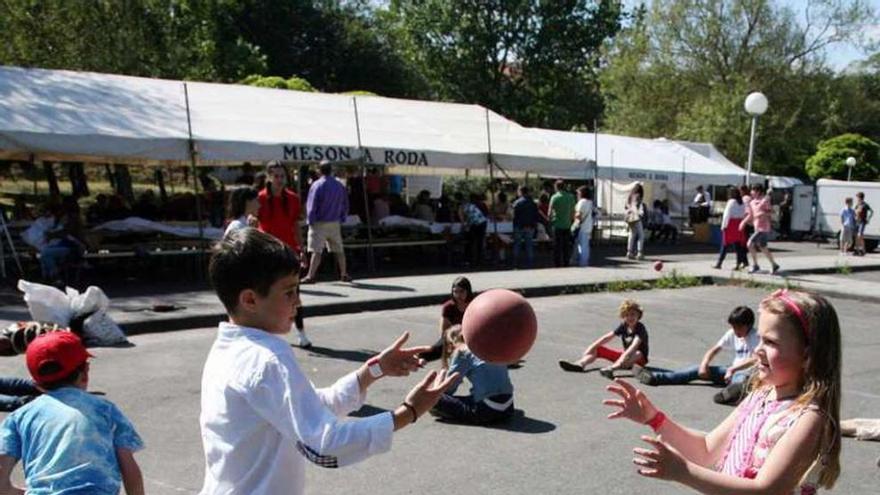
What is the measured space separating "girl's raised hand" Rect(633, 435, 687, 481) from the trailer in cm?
2844

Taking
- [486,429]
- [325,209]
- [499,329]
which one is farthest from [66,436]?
[325,209]

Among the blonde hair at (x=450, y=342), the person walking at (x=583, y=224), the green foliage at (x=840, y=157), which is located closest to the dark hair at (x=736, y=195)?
the person walking at (x=583, y=224)

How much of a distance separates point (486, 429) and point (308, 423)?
15.0ft

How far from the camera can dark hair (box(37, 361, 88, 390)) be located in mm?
3359

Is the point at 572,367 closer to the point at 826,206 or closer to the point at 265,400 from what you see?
the point at 265,400

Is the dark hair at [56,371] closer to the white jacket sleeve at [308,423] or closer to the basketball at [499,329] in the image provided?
the white jacket sleeve at [308,423]

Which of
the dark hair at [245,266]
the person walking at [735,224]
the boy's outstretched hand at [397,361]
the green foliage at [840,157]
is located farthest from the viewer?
the green foliage at [840,157]

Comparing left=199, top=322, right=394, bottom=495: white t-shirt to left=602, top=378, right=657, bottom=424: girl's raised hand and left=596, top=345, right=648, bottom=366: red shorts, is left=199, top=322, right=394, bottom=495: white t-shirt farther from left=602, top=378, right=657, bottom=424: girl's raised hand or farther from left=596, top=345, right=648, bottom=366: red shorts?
left=596, top=345, right=648, bottom=366: red shorts

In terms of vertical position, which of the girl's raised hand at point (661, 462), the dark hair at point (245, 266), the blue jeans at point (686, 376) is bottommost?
the blue jeans at point (686, 376)

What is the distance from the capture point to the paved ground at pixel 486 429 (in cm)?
553

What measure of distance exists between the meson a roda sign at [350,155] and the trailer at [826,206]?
58.6ft

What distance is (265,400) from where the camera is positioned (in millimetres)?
2357

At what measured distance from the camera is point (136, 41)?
30.5 m

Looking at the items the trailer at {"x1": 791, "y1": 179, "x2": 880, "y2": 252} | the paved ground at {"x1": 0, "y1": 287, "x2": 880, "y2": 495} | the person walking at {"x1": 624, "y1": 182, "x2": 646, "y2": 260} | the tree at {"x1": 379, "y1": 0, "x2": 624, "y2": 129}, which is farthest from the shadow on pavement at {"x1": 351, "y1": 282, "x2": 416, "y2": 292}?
the tree at {"x1": 379, "y1": 0, "x2": 624, "y2": 129}
